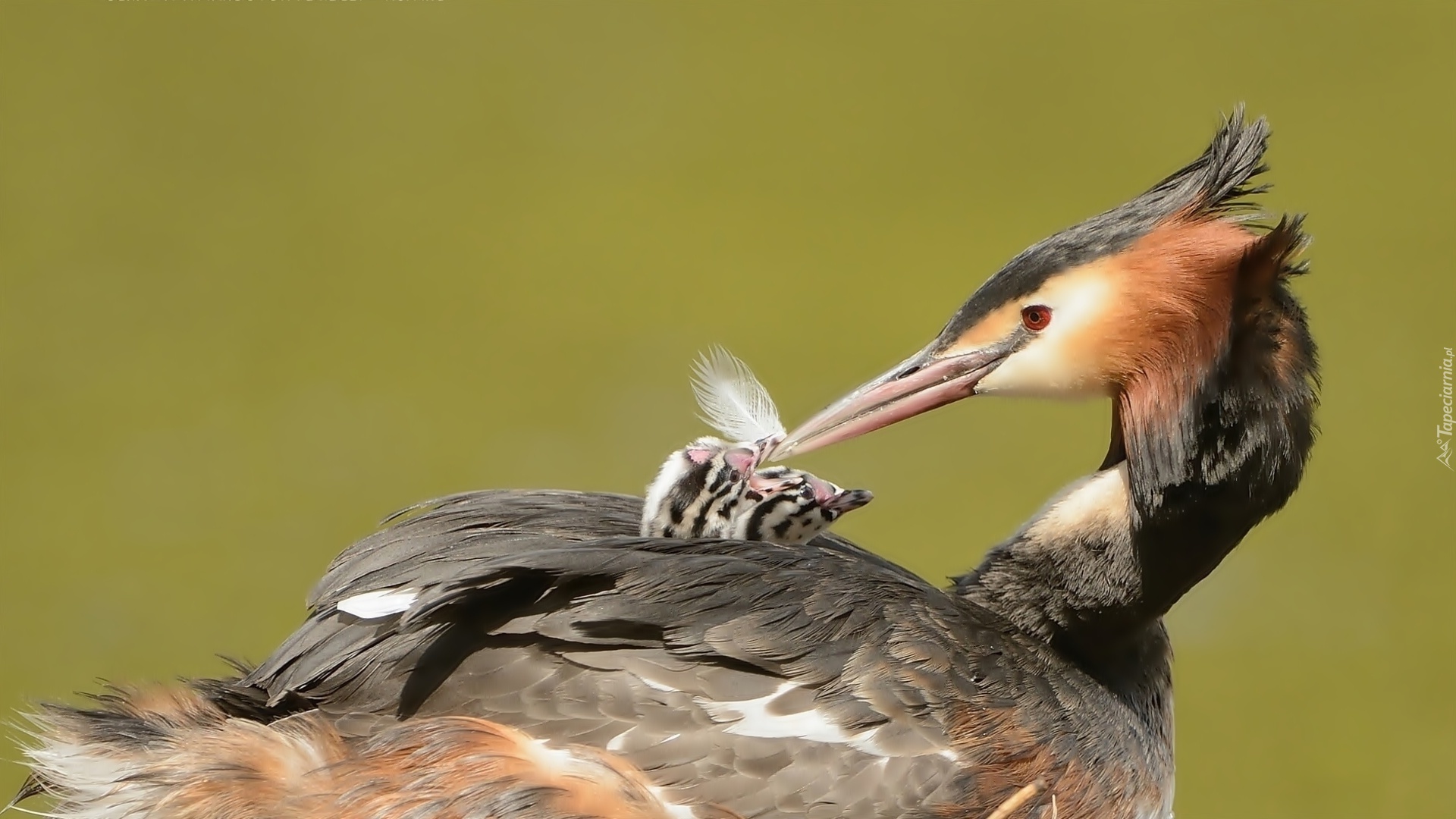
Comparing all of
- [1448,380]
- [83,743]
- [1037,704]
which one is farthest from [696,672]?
[1448,380]

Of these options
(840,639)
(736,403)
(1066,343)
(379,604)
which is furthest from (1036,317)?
(379,604)

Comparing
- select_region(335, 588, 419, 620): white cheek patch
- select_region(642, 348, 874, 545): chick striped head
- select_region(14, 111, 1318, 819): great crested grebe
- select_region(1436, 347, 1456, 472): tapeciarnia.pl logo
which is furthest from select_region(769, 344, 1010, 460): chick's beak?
select_region(1436, 347, 1456, 472): tapeciarnia.pl logo

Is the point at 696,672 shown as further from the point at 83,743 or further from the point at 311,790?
the point at 83,743

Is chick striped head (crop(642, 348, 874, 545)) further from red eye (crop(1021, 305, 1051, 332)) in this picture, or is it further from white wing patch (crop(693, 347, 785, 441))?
red eye (crop(1021, 305, 1051, 332))

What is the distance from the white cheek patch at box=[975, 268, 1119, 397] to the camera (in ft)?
8.14

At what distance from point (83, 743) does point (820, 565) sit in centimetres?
117

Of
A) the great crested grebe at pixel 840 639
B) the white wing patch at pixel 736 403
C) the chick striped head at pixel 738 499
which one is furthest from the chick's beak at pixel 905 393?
the white wing patch at pixel 736 403

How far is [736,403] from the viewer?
3092mm

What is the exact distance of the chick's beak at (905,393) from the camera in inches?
101

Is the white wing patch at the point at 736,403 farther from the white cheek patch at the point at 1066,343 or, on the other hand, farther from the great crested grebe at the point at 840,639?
→ the white cheek patch at the point at 1066,343

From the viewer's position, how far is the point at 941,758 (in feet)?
7.54

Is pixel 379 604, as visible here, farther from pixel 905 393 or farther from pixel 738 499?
pixel 905 393

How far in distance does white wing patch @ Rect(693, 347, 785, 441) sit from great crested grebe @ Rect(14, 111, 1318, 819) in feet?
1.12

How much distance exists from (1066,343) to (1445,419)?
363 cm
